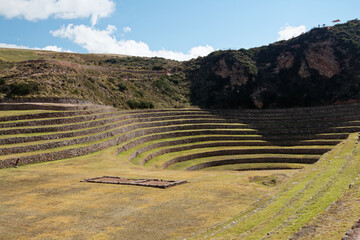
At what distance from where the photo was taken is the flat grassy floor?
11023mm

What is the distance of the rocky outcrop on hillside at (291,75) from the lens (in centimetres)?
6127

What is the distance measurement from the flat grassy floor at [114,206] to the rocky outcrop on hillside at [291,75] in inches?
1858

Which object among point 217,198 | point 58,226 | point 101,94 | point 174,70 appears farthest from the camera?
point 174,70

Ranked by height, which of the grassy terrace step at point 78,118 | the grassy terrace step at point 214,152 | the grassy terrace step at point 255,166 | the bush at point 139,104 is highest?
the bush at point 139,104

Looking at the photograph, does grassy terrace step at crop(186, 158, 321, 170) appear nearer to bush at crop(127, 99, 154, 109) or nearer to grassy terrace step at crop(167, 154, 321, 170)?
grassy terrace step at crop(167, 154, 321, 170)

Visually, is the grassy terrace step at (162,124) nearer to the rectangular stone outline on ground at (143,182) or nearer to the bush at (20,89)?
the rectangular stone outline on ground at (143,182)

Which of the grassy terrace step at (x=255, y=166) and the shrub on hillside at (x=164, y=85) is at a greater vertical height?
the shrub on hillside at (x=164, y=85)

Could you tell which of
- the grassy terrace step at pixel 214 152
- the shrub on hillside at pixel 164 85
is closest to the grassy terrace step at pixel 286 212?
the grassy terrace step at pixel 214 152

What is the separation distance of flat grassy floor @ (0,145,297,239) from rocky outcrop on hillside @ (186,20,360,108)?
4719cm

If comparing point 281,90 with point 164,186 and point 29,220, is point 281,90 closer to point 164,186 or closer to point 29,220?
point 164,186

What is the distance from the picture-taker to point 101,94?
178 feet

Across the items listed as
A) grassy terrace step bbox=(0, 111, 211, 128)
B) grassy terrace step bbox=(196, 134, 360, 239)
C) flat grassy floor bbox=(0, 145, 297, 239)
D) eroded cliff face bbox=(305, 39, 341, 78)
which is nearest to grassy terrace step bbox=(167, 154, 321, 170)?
grassy terrace step bbox=(0, 111, 211, 128)

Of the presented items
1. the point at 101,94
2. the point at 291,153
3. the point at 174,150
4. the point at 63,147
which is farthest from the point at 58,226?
the point at 101,94

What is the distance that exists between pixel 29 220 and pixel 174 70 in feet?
228
